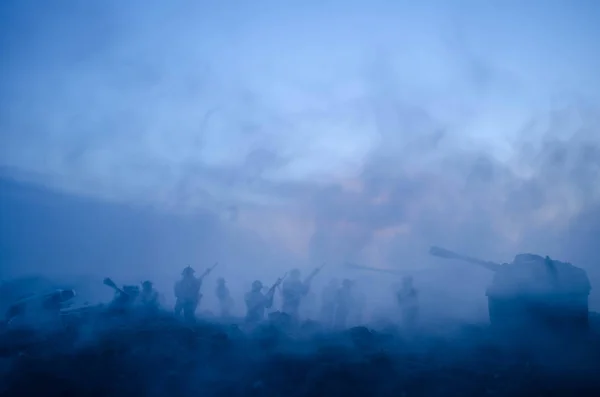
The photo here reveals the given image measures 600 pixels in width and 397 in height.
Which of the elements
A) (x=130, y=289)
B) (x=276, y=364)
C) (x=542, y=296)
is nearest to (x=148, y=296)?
(x=130, y=289)

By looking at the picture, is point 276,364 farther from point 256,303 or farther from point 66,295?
point 66,295

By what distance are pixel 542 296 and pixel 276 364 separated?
55.5ft

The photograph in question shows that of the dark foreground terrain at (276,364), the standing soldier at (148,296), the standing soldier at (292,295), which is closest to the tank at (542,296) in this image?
the dark foreground terrain at (276,364)

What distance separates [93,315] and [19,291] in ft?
67.1

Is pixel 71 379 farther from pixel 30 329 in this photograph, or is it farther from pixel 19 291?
pixel 19 291

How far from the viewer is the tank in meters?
26.4

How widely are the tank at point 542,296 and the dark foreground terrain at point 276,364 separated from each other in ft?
4.09

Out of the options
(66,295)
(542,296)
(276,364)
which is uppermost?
(542,296)

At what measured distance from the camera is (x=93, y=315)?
1193 inches

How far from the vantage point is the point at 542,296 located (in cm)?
2652

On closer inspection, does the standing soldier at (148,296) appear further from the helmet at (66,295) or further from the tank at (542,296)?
the tank at (542,296)

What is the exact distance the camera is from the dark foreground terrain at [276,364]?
66.8 feet

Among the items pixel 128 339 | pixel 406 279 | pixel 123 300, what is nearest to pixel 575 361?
pixel 406 279

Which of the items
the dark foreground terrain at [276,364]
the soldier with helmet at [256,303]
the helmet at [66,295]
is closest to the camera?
the dark foreground terrain at [276,364]
